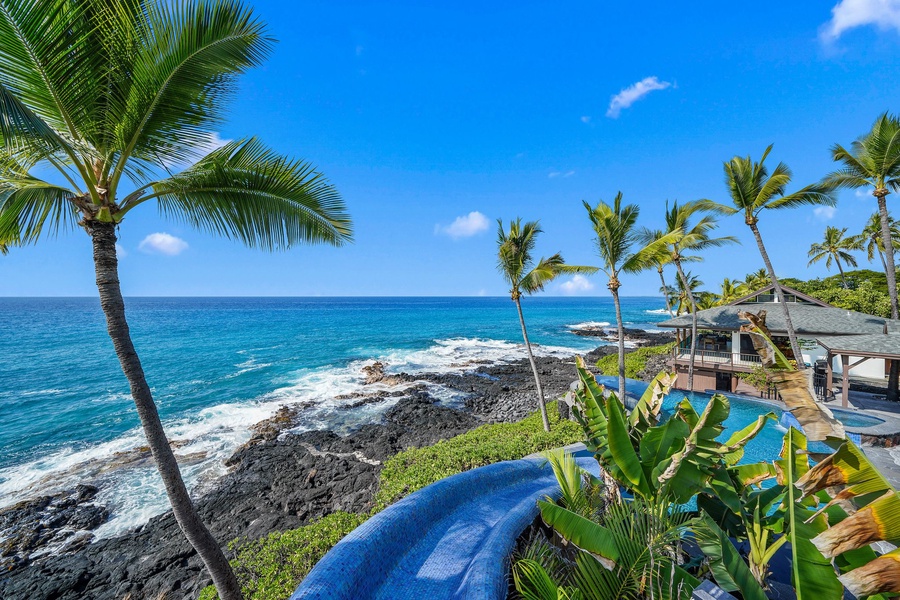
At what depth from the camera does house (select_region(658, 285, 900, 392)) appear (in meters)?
15.5

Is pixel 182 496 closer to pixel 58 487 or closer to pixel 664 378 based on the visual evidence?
pixel 664 378

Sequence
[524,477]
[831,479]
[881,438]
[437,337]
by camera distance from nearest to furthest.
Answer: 1. [831,479]
2. [524,477]
3. [881,438]
4. [437,337]

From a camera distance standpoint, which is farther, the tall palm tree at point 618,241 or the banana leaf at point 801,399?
the tall palm tree at point 618,241

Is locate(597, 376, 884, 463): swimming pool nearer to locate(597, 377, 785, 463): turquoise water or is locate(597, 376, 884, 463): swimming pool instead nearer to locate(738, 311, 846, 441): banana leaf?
locate(597, 377, 785, 463): turquoise water

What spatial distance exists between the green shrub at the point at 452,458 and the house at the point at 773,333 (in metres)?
10.5

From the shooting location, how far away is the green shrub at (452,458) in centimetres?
816

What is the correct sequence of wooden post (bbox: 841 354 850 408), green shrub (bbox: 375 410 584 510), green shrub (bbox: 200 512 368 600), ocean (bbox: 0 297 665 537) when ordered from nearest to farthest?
green shrub (bbox: 200 512 368 600), green shrub (bbox: 375 410 584 510), ocean (bbox: 0 297 665 537), wooden post (bbox: 841 354 850 408)

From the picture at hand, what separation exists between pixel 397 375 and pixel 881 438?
78.9 feet

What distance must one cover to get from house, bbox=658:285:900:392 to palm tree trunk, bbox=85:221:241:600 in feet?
61.1

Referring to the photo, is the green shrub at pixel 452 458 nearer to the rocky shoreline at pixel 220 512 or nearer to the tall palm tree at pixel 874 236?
the rocky shoreline at pixel 220 512

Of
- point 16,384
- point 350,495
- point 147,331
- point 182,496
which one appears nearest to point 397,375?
point 350,495

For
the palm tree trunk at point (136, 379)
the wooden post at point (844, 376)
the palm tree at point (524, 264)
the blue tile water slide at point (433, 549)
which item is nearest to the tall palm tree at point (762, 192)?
the wooden post at point (844, 376)

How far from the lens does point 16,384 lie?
24.3 meters

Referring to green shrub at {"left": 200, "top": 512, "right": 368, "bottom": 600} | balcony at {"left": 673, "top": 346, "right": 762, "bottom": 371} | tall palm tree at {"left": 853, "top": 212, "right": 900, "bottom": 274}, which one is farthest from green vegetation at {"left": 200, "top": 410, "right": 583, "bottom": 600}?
tall palm tree at {"left": 853, "top": 212, "right": 900, "bottom": 274}
